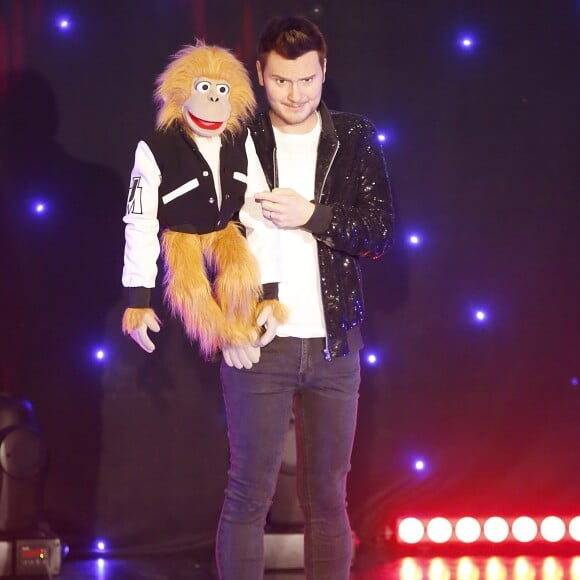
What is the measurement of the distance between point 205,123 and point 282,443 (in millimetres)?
717

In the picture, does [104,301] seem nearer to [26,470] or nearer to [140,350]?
[140,350]

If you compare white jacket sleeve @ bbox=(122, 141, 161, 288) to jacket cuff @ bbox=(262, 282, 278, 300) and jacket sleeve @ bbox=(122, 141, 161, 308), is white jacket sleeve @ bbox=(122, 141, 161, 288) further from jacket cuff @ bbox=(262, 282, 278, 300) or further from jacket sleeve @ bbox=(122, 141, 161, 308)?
jacket cuff @ bbox=(262, 282, 278, 300)

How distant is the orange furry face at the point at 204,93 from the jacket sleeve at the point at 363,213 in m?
0.27

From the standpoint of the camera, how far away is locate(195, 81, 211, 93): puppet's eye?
2.02 meters

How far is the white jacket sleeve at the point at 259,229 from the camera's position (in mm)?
2008

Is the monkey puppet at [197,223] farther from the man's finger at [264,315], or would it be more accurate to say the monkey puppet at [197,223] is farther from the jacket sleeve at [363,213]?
the jacket sleeve at [363,213]

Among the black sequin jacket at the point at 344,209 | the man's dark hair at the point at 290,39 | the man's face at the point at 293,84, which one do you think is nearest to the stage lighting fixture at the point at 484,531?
the black sequin jacket at the point at 344,209

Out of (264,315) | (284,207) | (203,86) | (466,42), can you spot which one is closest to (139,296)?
(264,315)

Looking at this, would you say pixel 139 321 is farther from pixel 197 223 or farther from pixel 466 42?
pixel 466 42

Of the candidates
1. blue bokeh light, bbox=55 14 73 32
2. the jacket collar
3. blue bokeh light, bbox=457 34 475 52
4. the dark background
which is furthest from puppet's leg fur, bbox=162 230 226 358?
blue bokeh light, bbox=457 34 475 52

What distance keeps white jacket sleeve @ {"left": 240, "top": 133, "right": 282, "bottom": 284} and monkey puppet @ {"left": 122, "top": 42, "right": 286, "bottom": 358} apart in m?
0.03

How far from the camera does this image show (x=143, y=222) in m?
1.96

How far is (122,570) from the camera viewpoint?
3020 millimetres

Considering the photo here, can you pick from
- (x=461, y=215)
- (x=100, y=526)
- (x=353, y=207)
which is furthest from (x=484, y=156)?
(x=100, y=526)
